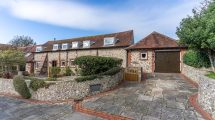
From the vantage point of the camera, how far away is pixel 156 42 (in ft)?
58.8

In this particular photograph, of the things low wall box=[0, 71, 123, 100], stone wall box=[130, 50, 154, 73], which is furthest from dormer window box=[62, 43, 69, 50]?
low wall box=[0, 71, 123, 100]

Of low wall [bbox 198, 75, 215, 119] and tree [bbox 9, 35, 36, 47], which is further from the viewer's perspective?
tree [bbox 9, 35, 36, 47]

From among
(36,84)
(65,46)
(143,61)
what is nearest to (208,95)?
(36,84)

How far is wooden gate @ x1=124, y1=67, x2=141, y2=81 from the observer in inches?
513

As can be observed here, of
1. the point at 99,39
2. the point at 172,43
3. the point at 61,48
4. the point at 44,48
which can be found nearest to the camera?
the point at 172,43

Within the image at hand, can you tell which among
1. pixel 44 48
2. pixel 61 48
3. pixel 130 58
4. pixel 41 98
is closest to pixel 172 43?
pixel 130 58

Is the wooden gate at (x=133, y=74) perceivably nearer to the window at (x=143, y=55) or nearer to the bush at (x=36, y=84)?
the window at (x=143, y=55)

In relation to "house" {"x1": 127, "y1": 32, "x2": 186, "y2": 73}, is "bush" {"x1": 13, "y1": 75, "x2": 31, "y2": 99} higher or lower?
lower

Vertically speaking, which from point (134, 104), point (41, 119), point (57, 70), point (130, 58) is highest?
point (130, 58)

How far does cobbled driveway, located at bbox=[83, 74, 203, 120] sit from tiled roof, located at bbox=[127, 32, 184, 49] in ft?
25.1

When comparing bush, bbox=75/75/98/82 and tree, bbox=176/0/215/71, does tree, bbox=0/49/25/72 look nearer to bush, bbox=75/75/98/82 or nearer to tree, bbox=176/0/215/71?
bush, bbox=75/75/98/82

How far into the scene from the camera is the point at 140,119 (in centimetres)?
628

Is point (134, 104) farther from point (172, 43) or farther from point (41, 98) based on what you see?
point (172, 43)

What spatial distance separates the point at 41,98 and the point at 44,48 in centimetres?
1899
